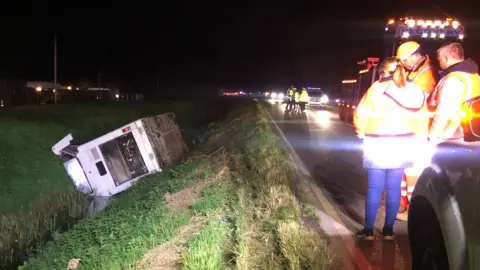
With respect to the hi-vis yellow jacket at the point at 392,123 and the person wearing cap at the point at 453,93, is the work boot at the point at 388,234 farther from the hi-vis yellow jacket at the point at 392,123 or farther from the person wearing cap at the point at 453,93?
the person wearing cap at the point at 453,93

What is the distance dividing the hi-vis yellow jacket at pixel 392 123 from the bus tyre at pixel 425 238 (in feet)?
5.70

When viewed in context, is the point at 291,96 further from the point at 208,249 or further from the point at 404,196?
the point at 208,249

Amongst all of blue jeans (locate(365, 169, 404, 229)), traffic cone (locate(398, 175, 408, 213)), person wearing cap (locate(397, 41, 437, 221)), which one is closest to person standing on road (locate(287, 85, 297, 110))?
traffic cone (locate(398, 175, 408, 213))

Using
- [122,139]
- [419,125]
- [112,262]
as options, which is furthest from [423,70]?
[122,139]

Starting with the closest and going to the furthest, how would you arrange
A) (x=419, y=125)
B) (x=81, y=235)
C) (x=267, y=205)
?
(x=419, y=125) < (x=267, y=205) < (x=81, y=235)

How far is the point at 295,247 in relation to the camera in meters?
4.89

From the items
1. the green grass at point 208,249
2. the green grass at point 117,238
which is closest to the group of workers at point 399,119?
the green grass at point 208,249

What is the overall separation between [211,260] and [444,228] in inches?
97.7

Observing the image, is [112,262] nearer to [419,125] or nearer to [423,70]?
[419,125]

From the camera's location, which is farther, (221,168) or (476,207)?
(221,168)

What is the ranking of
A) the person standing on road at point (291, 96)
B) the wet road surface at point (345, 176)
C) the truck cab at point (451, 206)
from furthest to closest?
the person standing on road at point (291, 96)
the wet road surface at point (345, 176)
the truck cab at point (451, 206)

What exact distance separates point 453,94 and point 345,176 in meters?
5.77

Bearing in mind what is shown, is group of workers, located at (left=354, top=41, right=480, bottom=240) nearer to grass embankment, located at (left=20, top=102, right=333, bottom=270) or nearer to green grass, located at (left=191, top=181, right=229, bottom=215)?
grass embankment, located at (left=20, top=102, right=333, bottom=270)

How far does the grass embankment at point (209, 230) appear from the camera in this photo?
4941 millimetres
